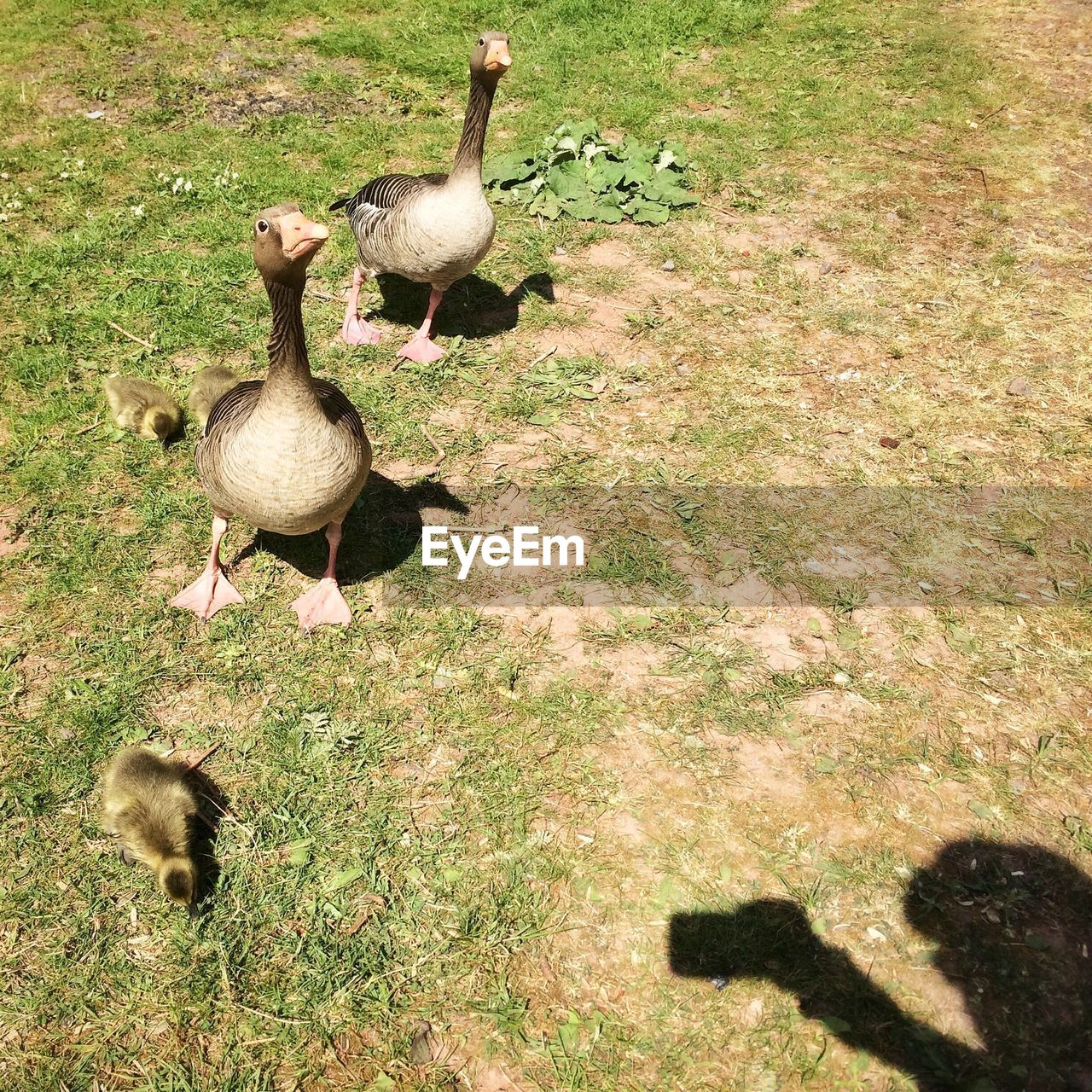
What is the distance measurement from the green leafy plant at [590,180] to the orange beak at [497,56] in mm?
2881

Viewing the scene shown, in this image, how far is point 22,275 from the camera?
746cm

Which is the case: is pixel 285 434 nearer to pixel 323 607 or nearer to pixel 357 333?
pixel 323 607

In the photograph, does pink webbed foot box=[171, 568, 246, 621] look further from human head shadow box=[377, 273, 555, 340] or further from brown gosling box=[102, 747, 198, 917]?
human head shadow box=[377, 273, 555, 340]

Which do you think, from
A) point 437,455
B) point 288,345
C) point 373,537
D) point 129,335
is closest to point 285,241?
point 288,345

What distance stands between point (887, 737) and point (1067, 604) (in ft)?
6.02

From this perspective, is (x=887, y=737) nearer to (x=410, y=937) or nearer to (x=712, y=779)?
(x=712, y=779)

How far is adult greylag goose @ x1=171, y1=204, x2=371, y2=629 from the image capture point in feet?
Result: 12.5

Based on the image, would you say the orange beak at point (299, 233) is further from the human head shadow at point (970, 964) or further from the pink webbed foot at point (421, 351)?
the human head shadow at point (970, 964)

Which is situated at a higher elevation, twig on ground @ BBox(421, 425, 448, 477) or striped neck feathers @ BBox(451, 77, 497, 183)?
striped neck feathers @ BBox(451, 77, 497, 183)

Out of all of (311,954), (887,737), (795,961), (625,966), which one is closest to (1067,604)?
(887,737)

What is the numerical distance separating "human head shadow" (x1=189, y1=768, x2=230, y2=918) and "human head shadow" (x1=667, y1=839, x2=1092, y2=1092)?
2175mm

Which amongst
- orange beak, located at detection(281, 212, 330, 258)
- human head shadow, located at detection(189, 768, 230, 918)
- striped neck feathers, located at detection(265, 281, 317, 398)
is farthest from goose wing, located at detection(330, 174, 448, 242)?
human head shadow, located at detection(189, 768, 230, 918)

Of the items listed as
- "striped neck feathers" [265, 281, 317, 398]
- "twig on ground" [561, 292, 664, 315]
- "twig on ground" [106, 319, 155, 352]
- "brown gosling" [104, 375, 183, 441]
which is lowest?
"twig on ground" [106, 319, 155, 352]

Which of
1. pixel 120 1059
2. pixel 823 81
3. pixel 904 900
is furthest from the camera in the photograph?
pixel 823 81
